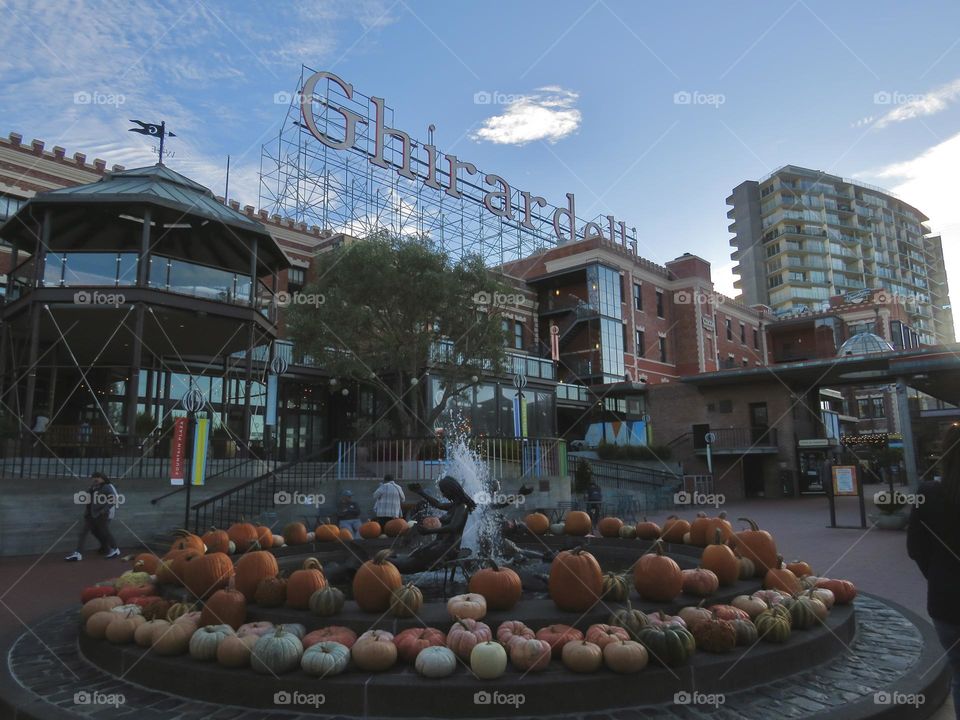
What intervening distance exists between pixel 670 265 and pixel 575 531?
1731 inches

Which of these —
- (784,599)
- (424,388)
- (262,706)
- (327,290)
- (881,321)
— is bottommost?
(262,706)

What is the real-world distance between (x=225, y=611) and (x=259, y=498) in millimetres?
10818

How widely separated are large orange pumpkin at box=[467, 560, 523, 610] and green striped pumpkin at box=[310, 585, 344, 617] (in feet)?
3.62

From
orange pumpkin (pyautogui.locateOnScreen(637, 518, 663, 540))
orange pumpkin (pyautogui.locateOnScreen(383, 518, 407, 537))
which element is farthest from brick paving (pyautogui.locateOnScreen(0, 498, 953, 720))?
orange pumpkin (pyautogui.locateOnScreen(383, 518, 407, 537))

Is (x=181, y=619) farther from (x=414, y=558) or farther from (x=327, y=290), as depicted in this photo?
(x=327, y=290)

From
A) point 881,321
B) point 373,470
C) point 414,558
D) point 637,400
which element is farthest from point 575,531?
point 881,321

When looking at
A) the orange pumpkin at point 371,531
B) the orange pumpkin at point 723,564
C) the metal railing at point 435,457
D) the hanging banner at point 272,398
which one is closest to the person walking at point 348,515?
the metal railing at point 435,457

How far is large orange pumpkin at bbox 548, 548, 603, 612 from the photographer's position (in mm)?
5270

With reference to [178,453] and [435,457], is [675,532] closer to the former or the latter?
[178,453]

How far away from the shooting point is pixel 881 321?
5941 cm
